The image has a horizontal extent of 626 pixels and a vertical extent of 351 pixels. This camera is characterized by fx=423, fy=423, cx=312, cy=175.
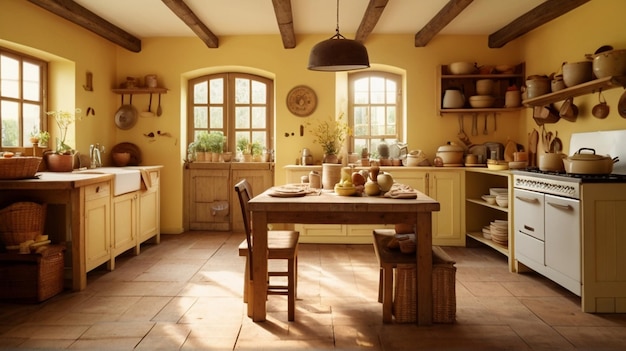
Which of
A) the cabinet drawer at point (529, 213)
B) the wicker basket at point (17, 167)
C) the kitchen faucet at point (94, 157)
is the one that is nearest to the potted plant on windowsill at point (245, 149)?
the kitchen faucet at point (94, 157)

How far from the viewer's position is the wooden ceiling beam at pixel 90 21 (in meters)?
4.21

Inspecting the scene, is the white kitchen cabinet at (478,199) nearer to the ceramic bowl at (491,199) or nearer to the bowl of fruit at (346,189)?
the ceramic bowl at (491,199)

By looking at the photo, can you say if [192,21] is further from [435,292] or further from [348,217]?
[435,292]

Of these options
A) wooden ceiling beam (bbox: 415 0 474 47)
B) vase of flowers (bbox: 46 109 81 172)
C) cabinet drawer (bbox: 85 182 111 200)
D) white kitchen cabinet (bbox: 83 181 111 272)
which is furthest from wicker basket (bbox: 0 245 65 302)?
wooden ceiling beam (bbox: 415 0 474 47)

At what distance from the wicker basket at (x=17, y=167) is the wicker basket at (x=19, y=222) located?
235 millimetres

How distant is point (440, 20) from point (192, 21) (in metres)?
2.83

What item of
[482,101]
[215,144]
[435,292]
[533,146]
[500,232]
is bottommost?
[435,292]

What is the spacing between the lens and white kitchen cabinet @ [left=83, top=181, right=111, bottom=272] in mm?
3664

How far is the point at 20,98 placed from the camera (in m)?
4.46

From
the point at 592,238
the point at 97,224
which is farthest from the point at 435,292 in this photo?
the point at 97,224

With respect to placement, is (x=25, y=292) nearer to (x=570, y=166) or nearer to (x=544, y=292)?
(x=544, y=292)

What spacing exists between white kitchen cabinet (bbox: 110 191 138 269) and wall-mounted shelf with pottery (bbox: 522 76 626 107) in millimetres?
4475

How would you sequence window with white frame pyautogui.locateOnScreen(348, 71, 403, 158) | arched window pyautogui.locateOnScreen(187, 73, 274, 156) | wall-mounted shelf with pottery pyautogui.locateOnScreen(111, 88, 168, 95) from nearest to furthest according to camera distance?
wall-mounted shelf with pottery pyautogui.locateOnScreen(111, 88, 168, 95) → window with white frame pyautogui.locateOnScreen(348, 71, 403, 158) → arched window pyautogui.locateOnScreen(187, 73, 274, 156)

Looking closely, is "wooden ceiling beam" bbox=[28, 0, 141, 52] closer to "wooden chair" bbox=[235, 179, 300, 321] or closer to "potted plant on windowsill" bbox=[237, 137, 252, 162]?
"potted plant on windowsill" bbox=[237, 137, 252, 162]
